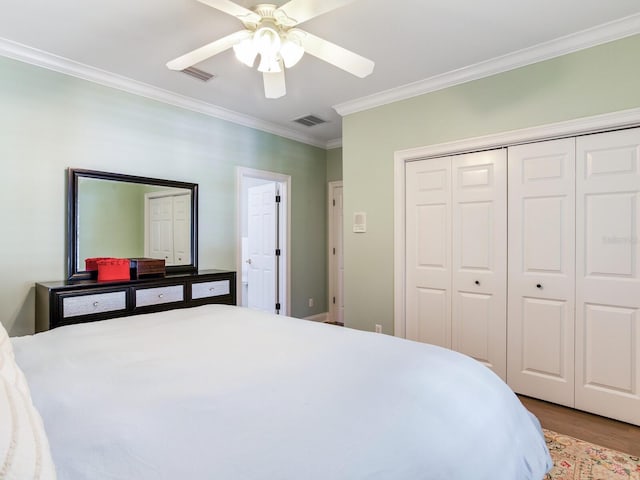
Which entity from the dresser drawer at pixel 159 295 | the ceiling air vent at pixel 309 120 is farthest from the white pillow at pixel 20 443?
the ceiling air vent at pixel 309 120

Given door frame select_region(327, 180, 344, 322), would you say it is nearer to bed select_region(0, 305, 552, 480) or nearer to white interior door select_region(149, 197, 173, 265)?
white interior door select_region(149, 197, 173, 265)

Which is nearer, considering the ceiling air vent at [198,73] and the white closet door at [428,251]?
the ceiling air vent at [198,73]

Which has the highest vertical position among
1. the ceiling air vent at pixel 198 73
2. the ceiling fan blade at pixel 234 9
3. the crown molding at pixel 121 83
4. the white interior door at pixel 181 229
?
the ceiling air vent at pixel 198 73

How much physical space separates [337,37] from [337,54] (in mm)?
584

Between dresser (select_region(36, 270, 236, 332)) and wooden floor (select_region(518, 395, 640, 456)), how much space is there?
9.11 feet

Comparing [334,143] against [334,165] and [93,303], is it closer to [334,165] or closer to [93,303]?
[334,165]

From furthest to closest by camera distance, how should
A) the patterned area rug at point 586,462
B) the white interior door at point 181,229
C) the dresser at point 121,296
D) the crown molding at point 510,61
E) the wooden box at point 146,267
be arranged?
the white interior door at point 181,229 < the wooden box at point 146,267 < the dresser at point 121,296 < the crown molding at point 510,61 < the patterned area rug at point 586,462

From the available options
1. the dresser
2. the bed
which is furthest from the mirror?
the bed

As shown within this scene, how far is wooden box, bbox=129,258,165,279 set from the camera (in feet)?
9.70

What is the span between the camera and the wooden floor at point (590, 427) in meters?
2.11

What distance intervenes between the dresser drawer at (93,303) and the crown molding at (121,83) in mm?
1795

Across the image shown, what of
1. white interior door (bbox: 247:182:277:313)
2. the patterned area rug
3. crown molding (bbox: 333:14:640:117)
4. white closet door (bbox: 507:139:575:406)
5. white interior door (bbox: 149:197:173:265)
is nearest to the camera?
the patterned area rug

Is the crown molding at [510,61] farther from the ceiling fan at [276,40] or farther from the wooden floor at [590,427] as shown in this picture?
the wooden floor at [590,427]

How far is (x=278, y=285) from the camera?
4.65 meters
